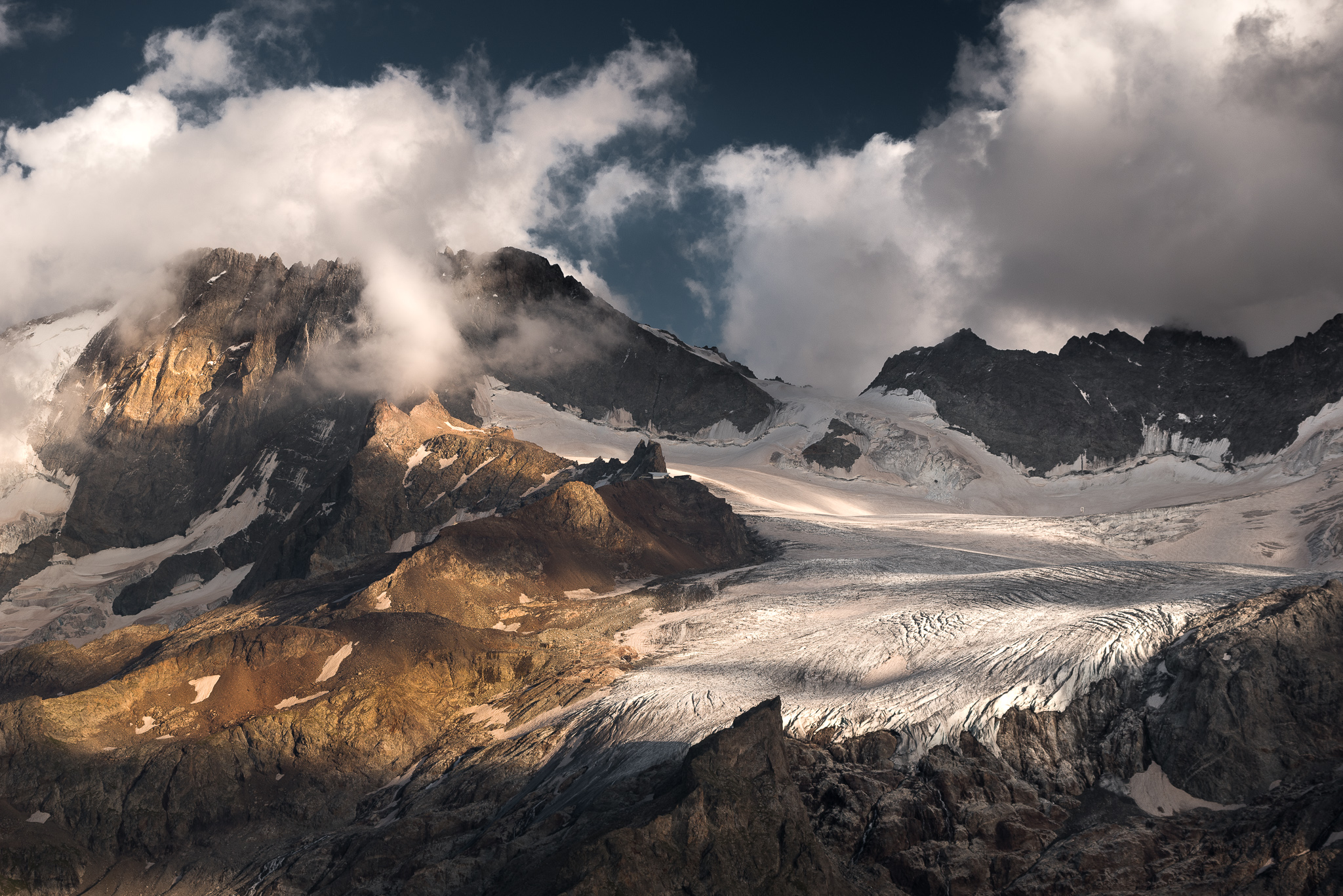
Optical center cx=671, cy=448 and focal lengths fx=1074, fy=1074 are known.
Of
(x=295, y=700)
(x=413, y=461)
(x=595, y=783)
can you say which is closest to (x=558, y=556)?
(x=295, y=700)

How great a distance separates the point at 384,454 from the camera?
178m

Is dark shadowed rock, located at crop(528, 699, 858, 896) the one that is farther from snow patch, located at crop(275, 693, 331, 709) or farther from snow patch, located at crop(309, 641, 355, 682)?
snow patch, located at crop(309, 641, 355, 682)

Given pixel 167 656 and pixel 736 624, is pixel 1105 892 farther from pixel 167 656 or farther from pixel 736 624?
pixel 167 656

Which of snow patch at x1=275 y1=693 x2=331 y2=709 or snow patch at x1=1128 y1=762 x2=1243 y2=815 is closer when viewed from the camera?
snow patch at x1=1128 y1=762 x2=1243 y2=815

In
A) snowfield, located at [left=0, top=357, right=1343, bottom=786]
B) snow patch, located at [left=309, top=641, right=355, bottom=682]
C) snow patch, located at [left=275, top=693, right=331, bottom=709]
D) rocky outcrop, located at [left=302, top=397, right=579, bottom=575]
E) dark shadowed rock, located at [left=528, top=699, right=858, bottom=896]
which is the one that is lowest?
dark shadowed rock, located at [left=528, top=699, right=858, bottom=896]

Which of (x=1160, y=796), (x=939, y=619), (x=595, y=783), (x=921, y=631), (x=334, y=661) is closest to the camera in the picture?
(x=1160, y=796)

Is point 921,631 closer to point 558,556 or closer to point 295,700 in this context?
point 295,700

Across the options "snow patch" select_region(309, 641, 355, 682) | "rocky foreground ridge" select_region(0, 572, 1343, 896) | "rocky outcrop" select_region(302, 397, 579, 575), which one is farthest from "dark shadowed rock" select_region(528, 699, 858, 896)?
"rocky outcrop" select_region(302, 397, 579, 575)

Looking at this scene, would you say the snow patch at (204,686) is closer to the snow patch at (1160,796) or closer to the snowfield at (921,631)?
the snowfield at (921,631)

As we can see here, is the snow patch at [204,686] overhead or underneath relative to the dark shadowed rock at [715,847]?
overhead

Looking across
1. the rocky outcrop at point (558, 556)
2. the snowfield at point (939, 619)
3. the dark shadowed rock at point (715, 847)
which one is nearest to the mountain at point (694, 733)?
the dark shadowed rock at point (715, 847)

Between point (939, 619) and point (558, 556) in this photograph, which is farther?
point (558, 556)

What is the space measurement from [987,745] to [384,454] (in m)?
140

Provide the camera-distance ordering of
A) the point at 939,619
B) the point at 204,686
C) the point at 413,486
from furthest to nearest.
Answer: the point at 413,486, the point at 204,686, the point at 939,619
